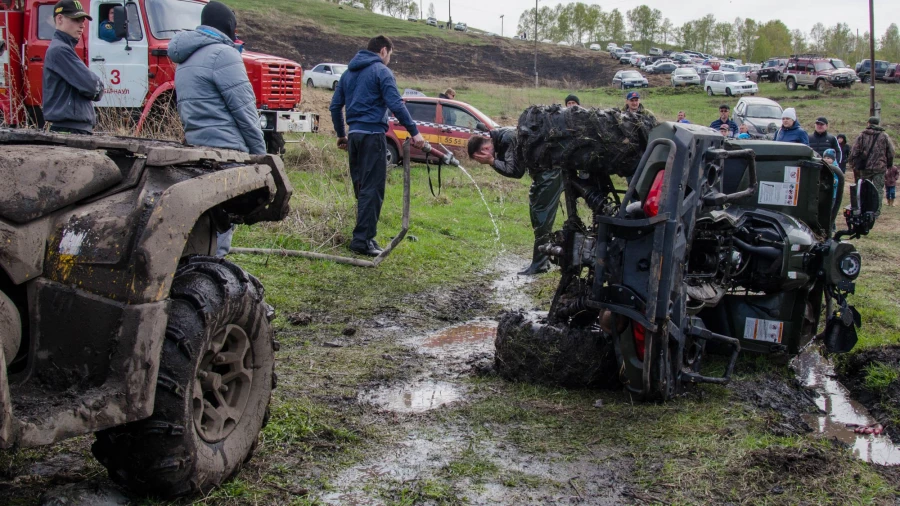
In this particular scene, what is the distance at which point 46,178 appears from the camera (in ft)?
8.93

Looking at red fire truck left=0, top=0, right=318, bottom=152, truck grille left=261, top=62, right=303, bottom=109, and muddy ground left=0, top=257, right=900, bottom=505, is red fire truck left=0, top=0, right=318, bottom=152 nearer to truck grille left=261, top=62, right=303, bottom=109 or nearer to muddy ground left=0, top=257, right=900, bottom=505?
truck grille left=261, top=62, right=303, bottom=109

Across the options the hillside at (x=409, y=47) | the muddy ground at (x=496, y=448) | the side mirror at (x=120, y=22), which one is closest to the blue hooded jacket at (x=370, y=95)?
the muddy ground at (x=496, y=448)

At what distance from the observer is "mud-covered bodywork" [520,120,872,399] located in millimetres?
4172

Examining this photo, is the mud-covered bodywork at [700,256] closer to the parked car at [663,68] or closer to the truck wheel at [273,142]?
the truck wheel at [273,142]

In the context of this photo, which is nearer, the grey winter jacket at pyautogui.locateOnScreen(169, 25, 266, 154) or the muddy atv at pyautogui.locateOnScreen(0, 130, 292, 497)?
the muddy atv at pyautogui.locateOnScreen(0, 130, 292, 497)

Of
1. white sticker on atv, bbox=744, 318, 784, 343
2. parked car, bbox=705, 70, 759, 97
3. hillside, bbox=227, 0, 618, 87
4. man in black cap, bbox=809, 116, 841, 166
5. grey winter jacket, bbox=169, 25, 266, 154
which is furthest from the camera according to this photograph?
hillside, bbox=227, 0, 618, 87

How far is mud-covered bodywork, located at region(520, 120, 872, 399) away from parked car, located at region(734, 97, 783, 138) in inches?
862

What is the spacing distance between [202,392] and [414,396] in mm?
1722

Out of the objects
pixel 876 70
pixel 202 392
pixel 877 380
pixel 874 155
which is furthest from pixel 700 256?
pixel 876 70

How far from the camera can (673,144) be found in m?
4.14

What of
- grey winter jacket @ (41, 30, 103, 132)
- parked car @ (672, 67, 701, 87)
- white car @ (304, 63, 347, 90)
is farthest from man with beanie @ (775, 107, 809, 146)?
parked car @ (672, 67, 701, 87)

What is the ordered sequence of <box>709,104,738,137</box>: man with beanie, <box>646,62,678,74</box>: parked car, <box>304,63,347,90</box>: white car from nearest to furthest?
<box>709,104,738,137</box>: man with beanie, <box>304,63,347,90</box>: white car, <box>646,62,678,74</box>: parked car

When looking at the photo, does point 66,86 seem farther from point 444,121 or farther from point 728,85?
point 728,85

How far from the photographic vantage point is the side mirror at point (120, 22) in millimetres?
12000
